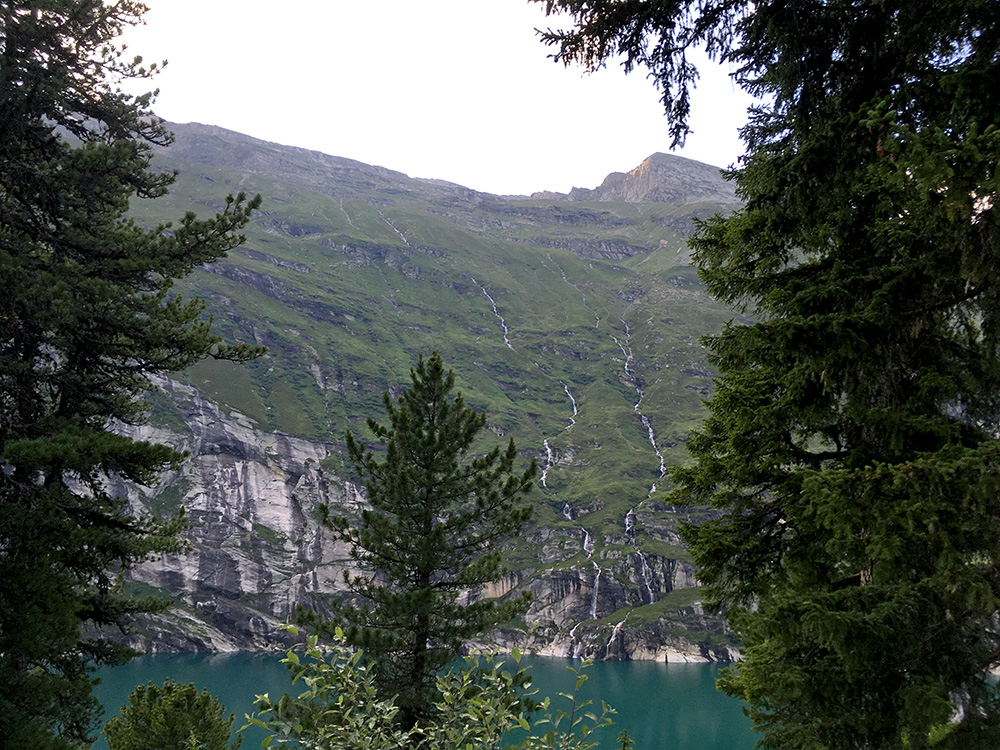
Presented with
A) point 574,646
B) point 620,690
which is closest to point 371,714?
point 620,690

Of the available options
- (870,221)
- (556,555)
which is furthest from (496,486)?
(556,555)

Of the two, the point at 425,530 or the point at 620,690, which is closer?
the point at 425,530

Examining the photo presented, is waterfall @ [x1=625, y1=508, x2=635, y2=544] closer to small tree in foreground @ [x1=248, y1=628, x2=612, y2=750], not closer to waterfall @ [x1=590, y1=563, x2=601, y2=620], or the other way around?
waterfall @ [x1=590, y1=563, x2=601, y2=620]

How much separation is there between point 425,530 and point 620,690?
10049cm

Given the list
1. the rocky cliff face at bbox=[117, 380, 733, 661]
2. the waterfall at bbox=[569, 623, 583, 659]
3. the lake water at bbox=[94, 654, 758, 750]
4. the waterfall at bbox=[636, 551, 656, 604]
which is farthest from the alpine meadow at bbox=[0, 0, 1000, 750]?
the waterfall at bbox=[636, 551, 656, 604]

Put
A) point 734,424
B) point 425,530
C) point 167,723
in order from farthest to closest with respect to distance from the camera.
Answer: point 425,530
point 167,723
point 734,424

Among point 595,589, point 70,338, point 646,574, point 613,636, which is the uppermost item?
point 70,338

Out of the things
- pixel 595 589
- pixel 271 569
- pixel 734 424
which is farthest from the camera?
pixel 595 589

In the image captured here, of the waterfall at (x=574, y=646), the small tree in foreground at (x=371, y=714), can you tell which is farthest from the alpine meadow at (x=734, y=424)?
the waterfall at (x=574, y=646)

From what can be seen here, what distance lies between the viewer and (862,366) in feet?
24.9

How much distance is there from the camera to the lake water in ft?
227

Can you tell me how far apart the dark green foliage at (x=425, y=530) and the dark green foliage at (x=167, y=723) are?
4992 mm

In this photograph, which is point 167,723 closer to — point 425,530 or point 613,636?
point 425,530

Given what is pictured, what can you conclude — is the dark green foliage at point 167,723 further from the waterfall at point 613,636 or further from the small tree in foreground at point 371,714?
the waterfall at point 613,636
